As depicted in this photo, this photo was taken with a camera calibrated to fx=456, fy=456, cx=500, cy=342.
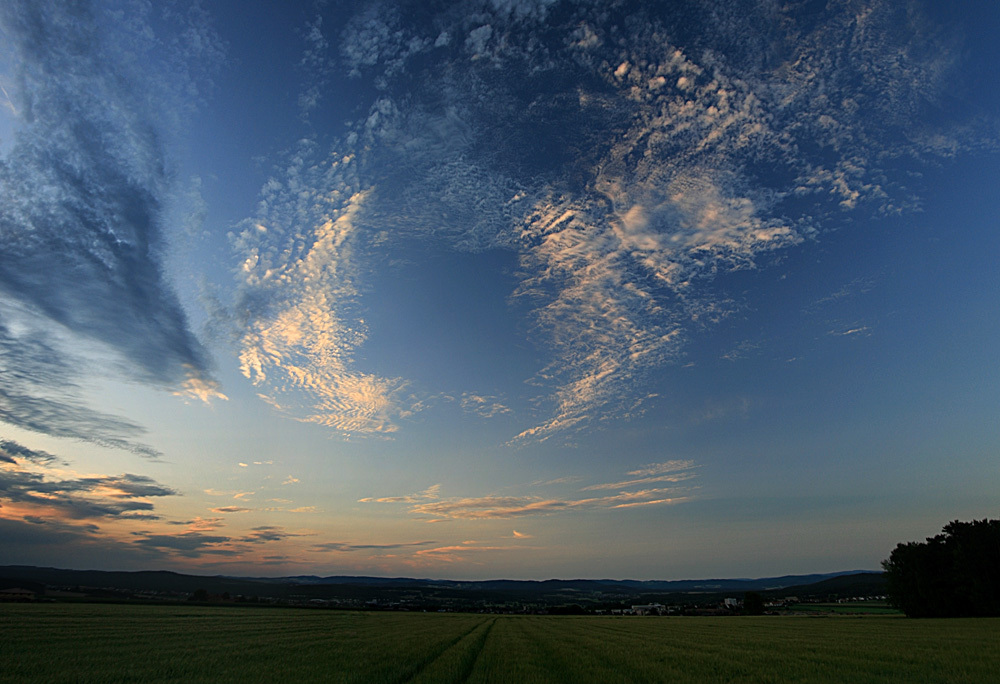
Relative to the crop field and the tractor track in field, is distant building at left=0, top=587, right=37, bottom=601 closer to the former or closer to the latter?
the crop field

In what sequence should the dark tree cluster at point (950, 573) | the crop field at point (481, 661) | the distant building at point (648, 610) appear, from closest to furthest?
Result: the crop field at point (481, 661) → the dark tree cluster at point (950, 573) → the distant building at point (648, 610)

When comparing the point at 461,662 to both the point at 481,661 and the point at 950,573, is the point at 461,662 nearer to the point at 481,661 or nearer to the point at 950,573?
the point at 481,661

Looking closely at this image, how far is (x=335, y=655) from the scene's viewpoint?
23.7 m

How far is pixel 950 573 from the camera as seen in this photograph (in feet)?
193

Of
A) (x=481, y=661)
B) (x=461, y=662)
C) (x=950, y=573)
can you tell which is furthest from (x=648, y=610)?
(x=461, y=662)

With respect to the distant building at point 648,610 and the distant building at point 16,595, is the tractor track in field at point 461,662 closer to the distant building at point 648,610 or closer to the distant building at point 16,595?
the distant building at point 16,595

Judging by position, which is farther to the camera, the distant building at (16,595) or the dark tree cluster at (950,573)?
the distant building at (16,595)

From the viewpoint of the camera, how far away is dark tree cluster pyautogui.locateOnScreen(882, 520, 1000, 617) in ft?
185

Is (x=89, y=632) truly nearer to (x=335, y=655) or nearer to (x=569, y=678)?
(x=335, y=655)

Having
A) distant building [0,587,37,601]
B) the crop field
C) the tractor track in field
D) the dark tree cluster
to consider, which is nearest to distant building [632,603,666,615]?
the dark tree cluster

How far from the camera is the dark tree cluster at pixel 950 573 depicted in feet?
185

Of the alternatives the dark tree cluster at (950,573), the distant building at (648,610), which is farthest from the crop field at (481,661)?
the distant building at (648,610)

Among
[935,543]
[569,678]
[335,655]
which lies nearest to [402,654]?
[335,655]

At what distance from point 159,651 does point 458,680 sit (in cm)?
1872
